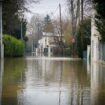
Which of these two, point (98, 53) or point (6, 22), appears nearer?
point (98, 53)


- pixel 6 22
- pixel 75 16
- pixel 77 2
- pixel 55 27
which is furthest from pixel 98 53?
pixel 55 27

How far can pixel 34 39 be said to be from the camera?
14638 cm

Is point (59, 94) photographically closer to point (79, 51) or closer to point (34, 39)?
point (79, 51)

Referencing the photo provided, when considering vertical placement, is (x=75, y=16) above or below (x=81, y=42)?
above

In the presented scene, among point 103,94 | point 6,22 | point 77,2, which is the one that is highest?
point 77,2

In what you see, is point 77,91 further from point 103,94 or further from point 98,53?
point 98,53

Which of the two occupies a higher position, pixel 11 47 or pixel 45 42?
pixel 45 42

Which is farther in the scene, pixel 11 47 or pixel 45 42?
pixel 45 42

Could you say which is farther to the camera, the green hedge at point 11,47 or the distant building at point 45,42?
the distant building at point 45,42

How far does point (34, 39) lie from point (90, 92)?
432 ft

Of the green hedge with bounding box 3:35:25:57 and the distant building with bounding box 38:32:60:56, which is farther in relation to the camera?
the distant building with bounding box 38:32:60:56

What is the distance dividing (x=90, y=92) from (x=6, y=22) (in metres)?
40.7

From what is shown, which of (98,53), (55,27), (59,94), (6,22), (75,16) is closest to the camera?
(59,94)

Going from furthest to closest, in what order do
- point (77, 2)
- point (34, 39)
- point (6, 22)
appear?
1. point (34, 39)
2. point (77, 2)
3. point (6, 22)
